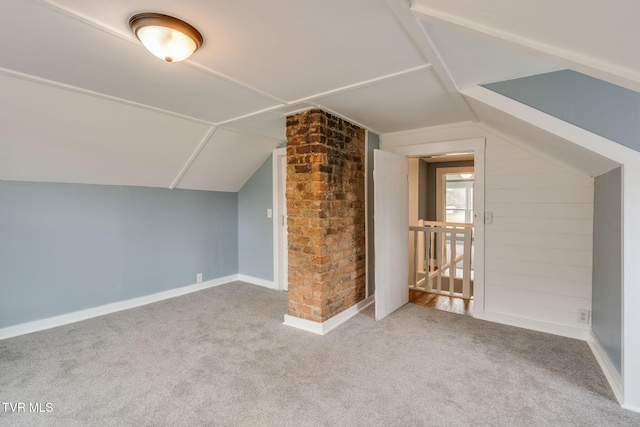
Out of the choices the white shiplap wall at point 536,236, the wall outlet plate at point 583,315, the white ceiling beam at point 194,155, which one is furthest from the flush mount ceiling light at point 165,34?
the wall outlet plate at point 583,315

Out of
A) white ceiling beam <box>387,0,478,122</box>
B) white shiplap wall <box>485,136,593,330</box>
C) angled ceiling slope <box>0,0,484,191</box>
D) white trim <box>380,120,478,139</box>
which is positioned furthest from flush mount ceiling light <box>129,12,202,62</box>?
white shiplap wall <box>485,136,593,330</box>

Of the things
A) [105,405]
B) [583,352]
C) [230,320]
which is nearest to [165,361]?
[105,405]

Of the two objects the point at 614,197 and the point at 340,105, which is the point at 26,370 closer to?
the point at 340,105

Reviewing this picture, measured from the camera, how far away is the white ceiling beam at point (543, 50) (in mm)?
1148

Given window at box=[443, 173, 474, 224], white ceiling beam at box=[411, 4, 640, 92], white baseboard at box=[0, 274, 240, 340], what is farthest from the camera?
window at box=[443, 173, 474, 224]

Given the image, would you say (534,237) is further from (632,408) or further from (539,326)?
(632,408)

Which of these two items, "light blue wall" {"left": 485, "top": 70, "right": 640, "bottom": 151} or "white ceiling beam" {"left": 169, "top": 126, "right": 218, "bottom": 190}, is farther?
"white ceiling beam" {"left": 169, "top": 126, "right": 218, "bottom": 190}

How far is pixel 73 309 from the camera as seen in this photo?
312cm

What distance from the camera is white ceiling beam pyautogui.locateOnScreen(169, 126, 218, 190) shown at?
339 centimetres

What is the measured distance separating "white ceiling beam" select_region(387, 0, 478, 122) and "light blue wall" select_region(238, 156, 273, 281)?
8.93 ft

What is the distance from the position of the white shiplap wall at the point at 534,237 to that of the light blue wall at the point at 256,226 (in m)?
2.55

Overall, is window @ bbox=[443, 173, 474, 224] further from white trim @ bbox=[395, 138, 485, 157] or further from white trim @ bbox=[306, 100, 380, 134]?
white trim @ bbox=[306, 100, 380, 134]

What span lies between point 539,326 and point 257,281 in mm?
3441

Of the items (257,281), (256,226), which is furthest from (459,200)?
(257,281)
